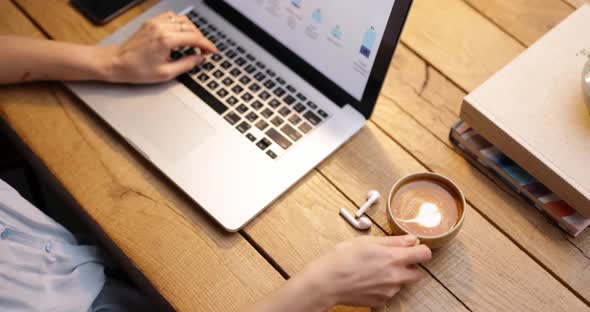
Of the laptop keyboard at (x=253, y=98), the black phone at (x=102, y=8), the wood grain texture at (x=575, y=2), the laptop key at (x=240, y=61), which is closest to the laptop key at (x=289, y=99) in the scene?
the laptop keyboard at (x=253, y=98)

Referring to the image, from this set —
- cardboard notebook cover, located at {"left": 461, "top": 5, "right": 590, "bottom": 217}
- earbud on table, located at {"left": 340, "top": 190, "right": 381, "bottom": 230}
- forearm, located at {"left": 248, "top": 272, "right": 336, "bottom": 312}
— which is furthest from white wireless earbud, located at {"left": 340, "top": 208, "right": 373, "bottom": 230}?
cardboard notebook cover, located at {"left": 461, "top": 5, "right": 590, "bottom": 217}

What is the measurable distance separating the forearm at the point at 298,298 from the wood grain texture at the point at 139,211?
5 centimetres

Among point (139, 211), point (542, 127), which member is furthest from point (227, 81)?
point (542, 127)

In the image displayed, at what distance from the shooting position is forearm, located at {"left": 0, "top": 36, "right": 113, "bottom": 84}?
0.91 metres

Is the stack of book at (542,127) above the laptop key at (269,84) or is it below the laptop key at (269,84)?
above

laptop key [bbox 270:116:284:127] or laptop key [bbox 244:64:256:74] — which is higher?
laptop key [bbox 244:64:256:74]

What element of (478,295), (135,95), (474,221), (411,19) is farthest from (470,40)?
(135,95)

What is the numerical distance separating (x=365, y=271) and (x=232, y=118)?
0.32 m

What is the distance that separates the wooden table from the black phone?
0.09 feet

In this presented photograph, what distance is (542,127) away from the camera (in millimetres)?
832

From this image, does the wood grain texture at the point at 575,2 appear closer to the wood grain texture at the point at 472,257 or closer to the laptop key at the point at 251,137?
the wood grain texture at the point at 472,257

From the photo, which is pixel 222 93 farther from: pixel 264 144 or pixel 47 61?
pixel 47 61

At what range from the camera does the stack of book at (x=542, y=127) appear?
81cm

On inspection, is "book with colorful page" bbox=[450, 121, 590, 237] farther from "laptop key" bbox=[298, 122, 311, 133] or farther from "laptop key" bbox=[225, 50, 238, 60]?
"laptop key" bbox=[225, 50, 238, 60]
